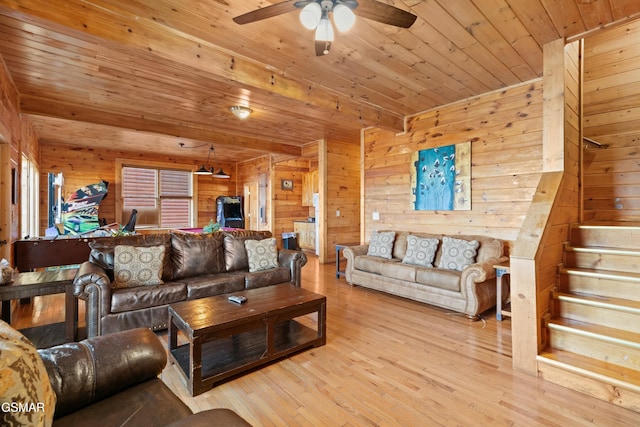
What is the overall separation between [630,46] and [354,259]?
169 inches

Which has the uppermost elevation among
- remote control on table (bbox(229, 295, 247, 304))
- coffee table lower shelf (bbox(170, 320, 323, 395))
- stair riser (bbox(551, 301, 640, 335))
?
remote control on table (bbox(229, 295, 247, 304))

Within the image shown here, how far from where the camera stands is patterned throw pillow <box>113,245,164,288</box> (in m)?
2.90

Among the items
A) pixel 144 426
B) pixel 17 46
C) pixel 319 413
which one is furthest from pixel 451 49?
pixel 17 46

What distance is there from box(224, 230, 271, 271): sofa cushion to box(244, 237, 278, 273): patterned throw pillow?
8cm

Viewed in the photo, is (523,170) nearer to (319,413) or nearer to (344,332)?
(344,332)

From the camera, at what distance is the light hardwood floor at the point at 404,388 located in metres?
1.78

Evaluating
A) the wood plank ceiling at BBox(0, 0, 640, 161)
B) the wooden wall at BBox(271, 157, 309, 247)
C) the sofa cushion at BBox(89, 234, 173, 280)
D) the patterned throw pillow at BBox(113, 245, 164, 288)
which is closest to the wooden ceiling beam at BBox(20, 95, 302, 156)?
the wood plank ceiling at BBox(0, 0, 640, 161)

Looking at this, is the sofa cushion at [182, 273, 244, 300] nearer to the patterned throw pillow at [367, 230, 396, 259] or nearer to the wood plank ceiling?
the wood plank ceiling

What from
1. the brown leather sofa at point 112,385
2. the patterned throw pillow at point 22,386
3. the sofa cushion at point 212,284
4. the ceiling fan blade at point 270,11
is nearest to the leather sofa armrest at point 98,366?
the brown leather sofa at point 112,385

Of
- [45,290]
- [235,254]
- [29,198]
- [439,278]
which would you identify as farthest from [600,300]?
[29,198]

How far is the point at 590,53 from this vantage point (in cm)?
390

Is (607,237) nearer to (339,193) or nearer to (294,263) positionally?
(294,263)

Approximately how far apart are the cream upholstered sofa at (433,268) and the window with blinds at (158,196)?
597 cm

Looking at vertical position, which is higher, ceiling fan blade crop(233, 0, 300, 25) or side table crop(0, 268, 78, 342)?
ceiling fan blade crop(233, 0, 300, 25)
